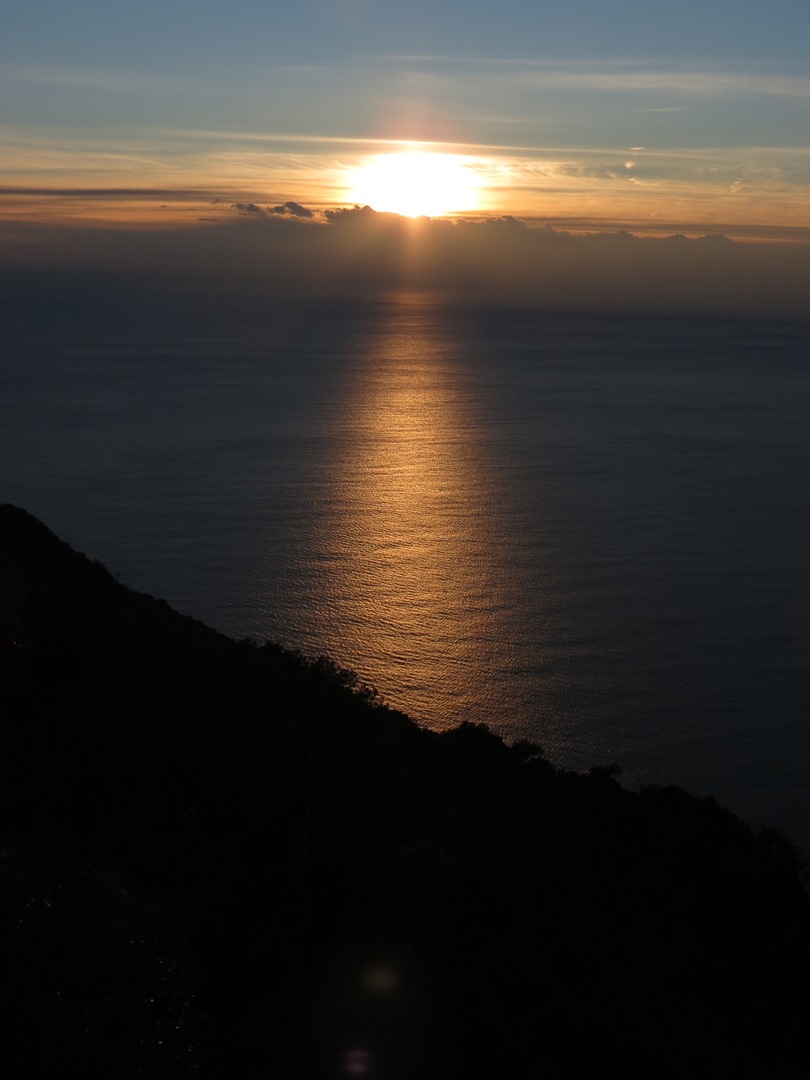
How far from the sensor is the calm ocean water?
25109mm

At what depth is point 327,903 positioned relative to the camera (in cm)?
851

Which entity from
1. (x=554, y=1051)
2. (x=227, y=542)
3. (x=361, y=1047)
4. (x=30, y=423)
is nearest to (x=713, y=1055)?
(x=554, y=1051)

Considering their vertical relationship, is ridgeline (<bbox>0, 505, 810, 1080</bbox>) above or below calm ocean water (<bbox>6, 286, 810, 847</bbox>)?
below

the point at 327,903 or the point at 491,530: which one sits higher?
the point at 491,530

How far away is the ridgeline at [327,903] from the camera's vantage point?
6762mm

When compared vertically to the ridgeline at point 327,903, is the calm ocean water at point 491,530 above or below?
above

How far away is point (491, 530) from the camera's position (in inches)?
1558

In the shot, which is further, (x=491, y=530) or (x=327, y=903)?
(x=491, y=530)

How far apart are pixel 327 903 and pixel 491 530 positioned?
104ft

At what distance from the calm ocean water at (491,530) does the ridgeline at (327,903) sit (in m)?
8.84

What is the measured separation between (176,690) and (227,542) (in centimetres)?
2305

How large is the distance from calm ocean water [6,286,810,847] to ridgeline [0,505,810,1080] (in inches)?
348

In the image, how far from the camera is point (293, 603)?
103 feet

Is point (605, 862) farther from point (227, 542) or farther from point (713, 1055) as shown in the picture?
point (227, 542)
